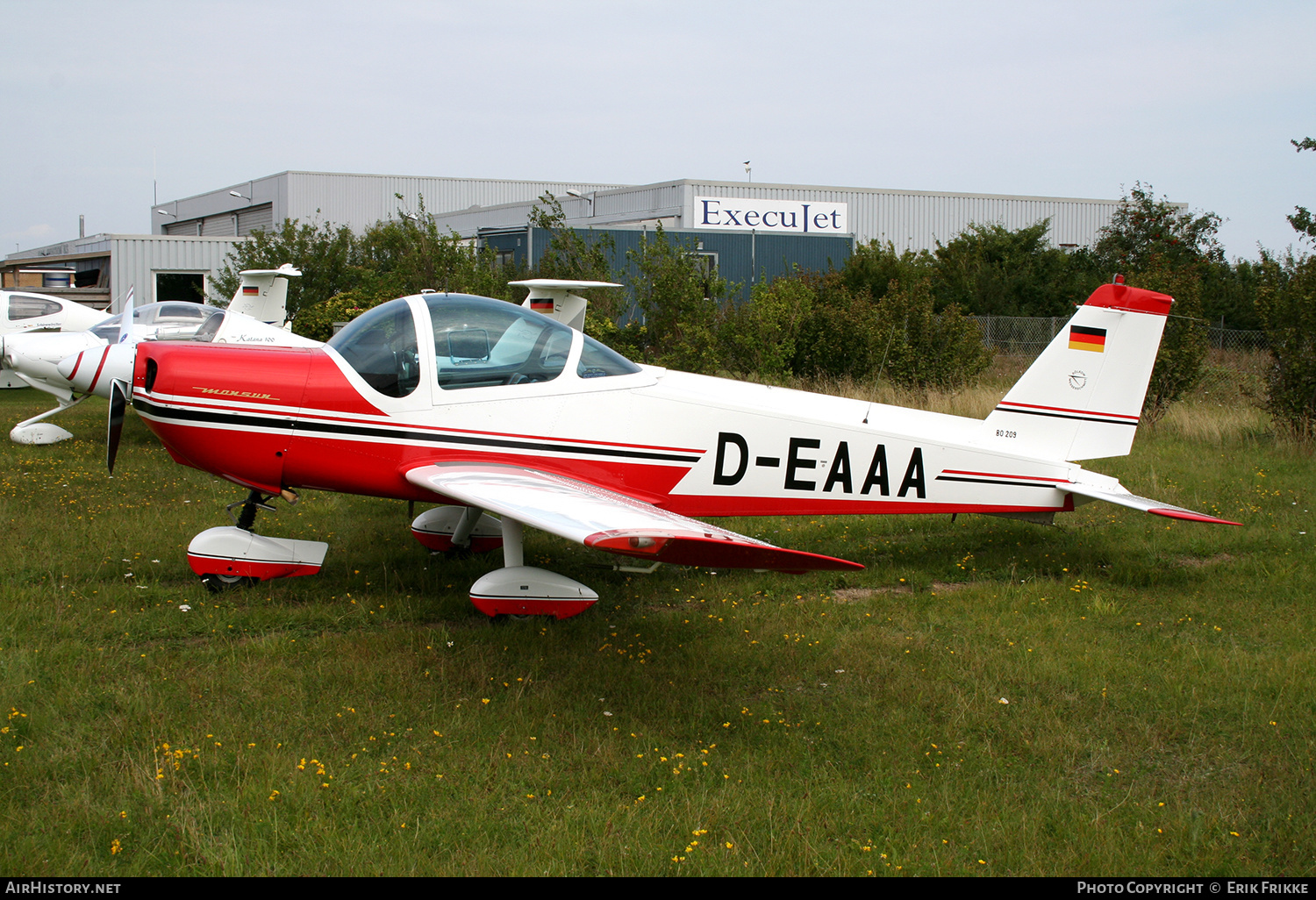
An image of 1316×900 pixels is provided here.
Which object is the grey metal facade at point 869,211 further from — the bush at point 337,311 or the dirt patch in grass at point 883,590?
the dirt patch in grass at point 883,590

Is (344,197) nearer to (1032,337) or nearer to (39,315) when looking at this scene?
(39,315)

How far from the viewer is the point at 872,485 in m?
6.60

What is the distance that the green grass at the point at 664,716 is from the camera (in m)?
3.44

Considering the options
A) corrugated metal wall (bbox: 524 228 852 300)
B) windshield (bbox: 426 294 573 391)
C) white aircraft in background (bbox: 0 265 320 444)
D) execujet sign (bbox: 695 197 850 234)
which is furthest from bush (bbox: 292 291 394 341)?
execujet sign (bbox: 695 197 850 234)

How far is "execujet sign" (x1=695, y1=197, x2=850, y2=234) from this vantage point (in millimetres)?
36094

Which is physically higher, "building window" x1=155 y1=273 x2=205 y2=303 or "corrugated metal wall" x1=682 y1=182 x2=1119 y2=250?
"corrugated metal wall" x1=682 y1=182 x2=1119 y2=250

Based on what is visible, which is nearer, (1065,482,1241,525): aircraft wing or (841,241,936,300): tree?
(1065,482,1241,525): aircraft wing

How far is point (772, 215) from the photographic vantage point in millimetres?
37375

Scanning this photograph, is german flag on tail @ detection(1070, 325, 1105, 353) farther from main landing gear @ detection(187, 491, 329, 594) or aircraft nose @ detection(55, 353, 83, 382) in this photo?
aircraft nose @ detection(55, 353, 83, 382)

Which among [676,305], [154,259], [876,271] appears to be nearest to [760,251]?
[876,271]

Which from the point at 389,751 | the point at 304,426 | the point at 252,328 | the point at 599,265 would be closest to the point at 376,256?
the point at 599,265

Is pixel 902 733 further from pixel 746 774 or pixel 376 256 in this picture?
pixel 376 256

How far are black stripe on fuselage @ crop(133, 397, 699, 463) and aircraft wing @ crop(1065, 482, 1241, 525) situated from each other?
343cm

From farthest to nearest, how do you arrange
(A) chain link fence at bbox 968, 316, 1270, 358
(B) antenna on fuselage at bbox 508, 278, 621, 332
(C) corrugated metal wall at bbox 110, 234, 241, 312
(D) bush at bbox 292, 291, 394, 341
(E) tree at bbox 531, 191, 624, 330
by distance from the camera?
(C) corrugated metal wall at bbox 110, 234, 241, 312 → (A) chain link fence at bbox 968, 316, 1270, 358 → (D) bush at bbox 292, 291, 394, 341 → (E) tree at bbox 531, 191, 624, 330 → (B) antenna on fuselage at bbox 508, 278, 621, 332
